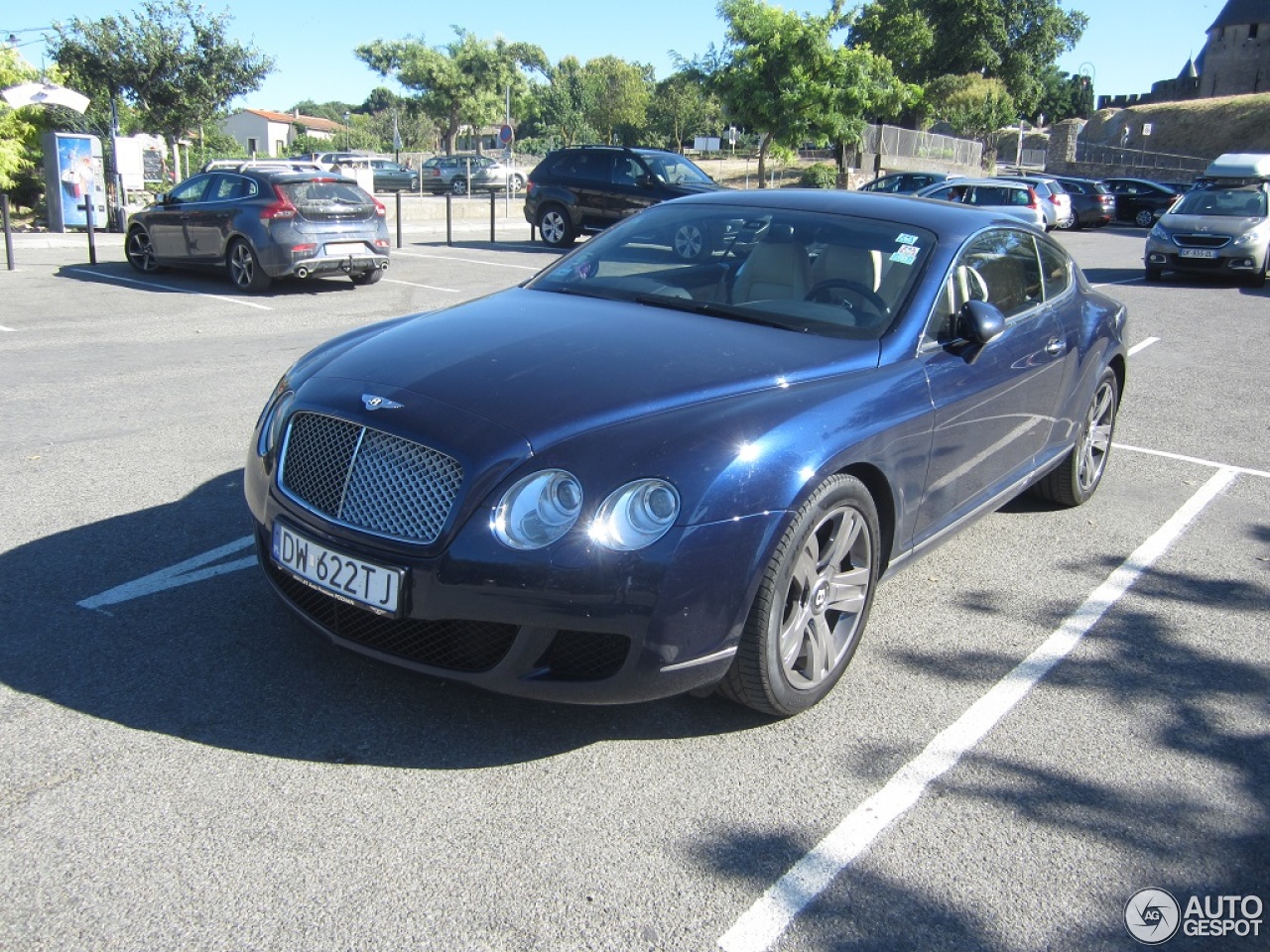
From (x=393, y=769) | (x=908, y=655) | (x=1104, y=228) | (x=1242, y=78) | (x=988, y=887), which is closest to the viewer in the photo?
(x=988, y=887)

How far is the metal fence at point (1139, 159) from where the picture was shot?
196 ft

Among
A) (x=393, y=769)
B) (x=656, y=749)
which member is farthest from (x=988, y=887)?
(x=393, y=769)

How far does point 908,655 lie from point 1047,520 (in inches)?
80.1

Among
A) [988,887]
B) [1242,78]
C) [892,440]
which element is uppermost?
[1242,78]

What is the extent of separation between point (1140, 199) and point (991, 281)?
3557cm

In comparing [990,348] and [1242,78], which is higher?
[1242,78]

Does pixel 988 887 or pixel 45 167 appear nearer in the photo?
pixel 988 887

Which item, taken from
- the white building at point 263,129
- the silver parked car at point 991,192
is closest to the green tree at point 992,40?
the white building at point 263,129

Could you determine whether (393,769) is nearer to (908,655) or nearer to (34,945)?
(34,945)

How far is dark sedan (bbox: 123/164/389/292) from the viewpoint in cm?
1283

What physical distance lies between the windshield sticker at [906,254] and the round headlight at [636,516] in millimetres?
A: 1750

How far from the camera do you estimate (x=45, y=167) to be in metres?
19.8

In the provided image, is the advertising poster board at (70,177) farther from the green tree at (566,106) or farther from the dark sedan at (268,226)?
the green tree at (566,106)

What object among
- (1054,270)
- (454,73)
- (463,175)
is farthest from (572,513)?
(454,73)
